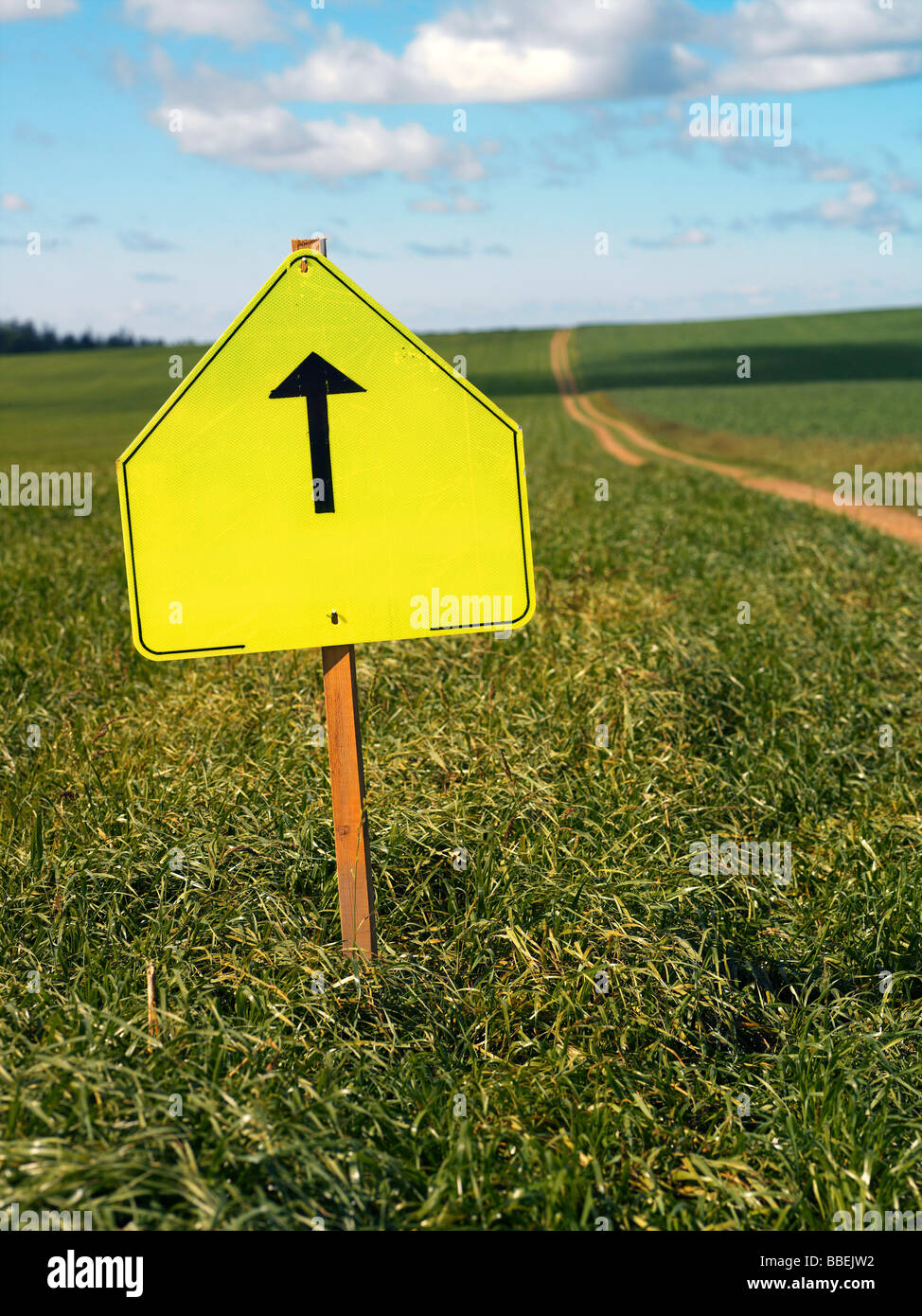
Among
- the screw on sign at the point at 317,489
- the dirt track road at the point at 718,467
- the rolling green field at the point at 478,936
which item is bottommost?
the rolling green field at the point at 478,936

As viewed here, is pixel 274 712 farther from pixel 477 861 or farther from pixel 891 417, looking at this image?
pixel 891 417

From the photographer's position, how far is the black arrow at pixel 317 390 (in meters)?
2.58

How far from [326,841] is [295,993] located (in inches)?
32.0

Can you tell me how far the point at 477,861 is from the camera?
3.47 meters

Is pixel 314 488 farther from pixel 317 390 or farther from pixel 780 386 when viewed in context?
pixel 780 386

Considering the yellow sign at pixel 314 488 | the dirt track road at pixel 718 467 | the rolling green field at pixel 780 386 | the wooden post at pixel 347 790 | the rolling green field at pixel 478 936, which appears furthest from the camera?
the rolling green field at pixel 780 386

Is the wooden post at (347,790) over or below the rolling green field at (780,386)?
below

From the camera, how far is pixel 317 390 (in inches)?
102

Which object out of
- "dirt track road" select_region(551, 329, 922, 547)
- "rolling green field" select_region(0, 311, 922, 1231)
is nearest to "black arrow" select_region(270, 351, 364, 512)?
"rolling green field" select_region(0, 311, 922, 1231)

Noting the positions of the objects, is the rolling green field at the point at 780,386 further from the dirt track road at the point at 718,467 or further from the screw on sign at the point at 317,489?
the screw on sign at the point at 317,489

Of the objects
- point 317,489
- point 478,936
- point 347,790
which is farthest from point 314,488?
point 478,936

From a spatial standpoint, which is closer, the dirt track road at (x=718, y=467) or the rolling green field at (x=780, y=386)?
the dirt track road at (x=718, y=467)

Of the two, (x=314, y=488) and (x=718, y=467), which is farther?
(x=718, y=467)

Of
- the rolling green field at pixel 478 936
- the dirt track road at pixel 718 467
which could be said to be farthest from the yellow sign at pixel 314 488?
the dirt track road at pixel 718 467
